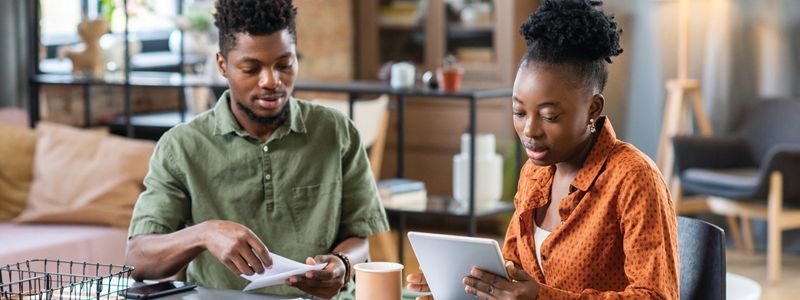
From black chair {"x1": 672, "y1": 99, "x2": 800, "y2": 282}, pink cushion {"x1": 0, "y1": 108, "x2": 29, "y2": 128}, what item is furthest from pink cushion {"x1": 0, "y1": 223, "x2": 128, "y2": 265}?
black chair {"x1": 672, "y1": 99, "x2": 800, "y2": 282}

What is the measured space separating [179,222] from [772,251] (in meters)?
3.52

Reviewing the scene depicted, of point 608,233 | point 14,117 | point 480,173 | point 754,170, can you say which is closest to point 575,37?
point 608,233

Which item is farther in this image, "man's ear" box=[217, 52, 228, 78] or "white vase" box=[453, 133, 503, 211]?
"white vase" box=[453, 133, 503, 211]

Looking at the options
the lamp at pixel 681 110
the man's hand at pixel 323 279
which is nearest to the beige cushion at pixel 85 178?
the man's hand at pixel 323 279

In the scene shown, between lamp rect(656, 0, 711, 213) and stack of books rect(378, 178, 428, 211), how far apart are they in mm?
2014

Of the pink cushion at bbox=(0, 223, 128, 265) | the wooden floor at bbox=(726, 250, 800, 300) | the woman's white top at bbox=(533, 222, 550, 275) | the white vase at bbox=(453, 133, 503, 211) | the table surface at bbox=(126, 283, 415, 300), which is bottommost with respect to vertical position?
the wooden floor at bbox=(726, 250, 800, 300)

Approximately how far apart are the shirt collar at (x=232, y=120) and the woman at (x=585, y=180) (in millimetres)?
698

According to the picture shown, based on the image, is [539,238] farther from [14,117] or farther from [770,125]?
[770,125]

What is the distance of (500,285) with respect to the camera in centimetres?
170

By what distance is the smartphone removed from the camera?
200 centimetres

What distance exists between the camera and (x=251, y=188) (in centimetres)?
238

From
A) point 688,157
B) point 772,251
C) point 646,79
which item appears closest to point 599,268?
point 772,251

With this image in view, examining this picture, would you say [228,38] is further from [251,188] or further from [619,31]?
[619,31]

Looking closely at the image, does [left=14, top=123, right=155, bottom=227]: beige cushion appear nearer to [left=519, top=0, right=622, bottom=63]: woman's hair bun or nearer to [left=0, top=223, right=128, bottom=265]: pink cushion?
[left=0, top=223, right=128, bottom=265]: pink cushion
